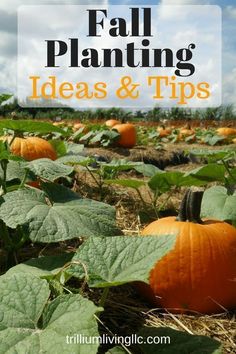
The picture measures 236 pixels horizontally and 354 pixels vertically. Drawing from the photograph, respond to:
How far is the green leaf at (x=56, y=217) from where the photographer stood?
1325mm

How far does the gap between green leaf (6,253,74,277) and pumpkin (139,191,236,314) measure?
0.34 meters

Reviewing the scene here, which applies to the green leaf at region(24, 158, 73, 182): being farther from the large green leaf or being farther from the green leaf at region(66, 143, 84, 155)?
the green leaf at region(66, 143, 84, 155)

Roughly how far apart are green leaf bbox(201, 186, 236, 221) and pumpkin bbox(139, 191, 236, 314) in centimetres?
22

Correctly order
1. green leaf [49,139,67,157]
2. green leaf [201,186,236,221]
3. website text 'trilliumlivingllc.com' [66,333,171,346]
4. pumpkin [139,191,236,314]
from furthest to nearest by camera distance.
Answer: green leaf [49,139,67,157]
green leaf [201,186,236,221]
pumpkin [139,191,236,314]
website text 'trilliumlivingllc.com' [66,333,171,346]

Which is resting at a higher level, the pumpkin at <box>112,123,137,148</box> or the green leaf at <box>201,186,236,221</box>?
the pumpkin at <box>112,123,137,148</box>

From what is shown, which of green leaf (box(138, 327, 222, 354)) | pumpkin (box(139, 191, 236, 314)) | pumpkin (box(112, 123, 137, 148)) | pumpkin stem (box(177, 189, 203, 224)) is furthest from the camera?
pumpkin (box(112, 123, 137, 148))

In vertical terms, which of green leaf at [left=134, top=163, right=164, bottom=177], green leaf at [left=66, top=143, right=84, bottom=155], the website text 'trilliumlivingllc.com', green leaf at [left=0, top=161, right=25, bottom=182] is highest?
green leaf at [left=66, top=143, right=84, bottom=155]

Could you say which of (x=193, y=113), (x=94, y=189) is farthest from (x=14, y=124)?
(x=193, y=113)

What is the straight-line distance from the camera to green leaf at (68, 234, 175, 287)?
1092mm

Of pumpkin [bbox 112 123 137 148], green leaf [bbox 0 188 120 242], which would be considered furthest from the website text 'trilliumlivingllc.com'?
pumpkin [bbox 112 123 137 148]

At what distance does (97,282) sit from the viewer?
3.56 ft

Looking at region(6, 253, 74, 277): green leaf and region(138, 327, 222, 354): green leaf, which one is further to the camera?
region(6, 253, 74, 277): green leaf

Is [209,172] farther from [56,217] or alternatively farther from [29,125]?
[56,217]

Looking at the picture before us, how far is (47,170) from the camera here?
1.60 m
